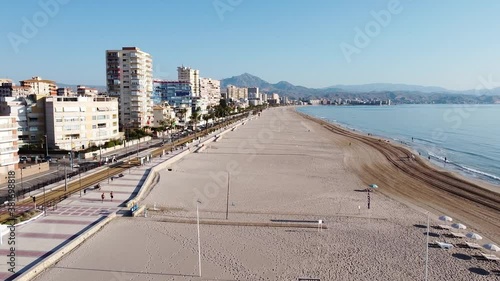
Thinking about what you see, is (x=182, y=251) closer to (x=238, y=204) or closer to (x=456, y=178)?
(x=238, y=204)

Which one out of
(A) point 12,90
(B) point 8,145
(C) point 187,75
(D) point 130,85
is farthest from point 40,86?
(B) point 8,145

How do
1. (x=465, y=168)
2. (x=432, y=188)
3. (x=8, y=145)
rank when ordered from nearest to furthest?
(x=432, y=188)
(x=8, y=145)
(x=465, y=168)

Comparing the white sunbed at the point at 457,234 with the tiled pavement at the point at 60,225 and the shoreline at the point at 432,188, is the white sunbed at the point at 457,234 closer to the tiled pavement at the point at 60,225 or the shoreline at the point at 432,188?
the shoreline at the point at 432,188

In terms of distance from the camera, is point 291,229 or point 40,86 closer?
point 291,229

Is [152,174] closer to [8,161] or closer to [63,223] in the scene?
[8,161]

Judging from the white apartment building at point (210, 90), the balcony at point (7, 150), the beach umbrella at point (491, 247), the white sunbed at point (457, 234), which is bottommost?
the white sunbed at point (457, 234)

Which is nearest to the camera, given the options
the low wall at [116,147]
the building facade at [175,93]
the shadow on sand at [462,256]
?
the shadow on sand at [462,256]

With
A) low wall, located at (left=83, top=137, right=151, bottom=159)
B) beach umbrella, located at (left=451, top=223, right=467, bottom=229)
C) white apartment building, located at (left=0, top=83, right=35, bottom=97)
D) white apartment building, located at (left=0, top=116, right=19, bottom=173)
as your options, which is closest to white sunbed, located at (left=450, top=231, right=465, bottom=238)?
beach umbrella, located at (left=451, top=223, right=467, bottom=229)

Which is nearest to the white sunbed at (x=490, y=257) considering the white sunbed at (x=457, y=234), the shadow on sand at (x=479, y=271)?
the shadow on sand at (x=479, y=271)
